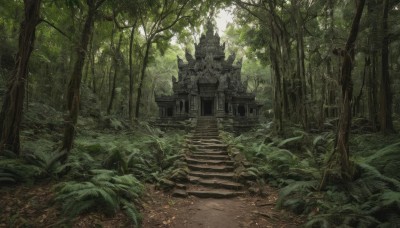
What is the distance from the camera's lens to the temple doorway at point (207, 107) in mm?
24163

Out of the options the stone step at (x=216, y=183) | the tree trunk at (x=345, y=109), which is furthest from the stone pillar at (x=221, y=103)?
the tree trunk at (x=345, y=109)

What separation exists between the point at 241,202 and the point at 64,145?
15.7 feet

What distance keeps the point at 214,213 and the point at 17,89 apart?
542 centimetres

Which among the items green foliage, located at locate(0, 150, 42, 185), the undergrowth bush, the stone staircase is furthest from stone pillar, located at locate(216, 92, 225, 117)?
green foliage, located at locate(0, 150, 42, 185)

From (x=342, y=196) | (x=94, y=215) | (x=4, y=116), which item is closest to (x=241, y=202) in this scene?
(x=342, y=196)

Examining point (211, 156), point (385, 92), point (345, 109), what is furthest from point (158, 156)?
point (385, 92)

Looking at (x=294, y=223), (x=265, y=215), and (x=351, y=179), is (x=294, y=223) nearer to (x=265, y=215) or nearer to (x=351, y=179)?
(x=265, y=215)

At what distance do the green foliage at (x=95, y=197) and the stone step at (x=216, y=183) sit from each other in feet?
8.88

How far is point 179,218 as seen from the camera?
5.09 m

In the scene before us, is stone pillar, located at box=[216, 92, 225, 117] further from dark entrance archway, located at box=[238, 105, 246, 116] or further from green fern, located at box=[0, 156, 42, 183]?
green fern, located at box=[0, 156, 42, 183]

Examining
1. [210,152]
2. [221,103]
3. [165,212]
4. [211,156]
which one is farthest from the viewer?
[221,103]

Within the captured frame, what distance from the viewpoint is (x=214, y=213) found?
17.7 feet

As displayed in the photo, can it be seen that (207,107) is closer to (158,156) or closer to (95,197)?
(158,156)

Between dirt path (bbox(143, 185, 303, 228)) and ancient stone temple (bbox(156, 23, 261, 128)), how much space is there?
50.1 feet
